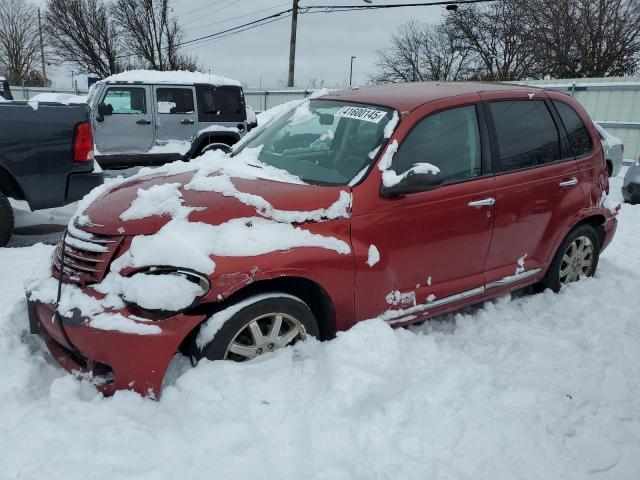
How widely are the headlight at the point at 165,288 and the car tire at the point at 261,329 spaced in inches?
8.9

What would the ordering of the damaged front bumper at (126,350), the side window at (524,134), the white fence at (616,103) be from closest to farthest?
the damaged front bumper at (126,350) < the side window at (524,134) < the white fence at (616,103)

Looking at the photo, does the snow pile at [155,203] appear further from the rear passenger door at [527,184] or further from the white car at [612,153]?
the white car at [612,153]

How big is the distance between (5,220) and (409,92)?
414 centimetres

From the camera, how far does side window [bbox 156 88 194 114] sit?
10.7 meters

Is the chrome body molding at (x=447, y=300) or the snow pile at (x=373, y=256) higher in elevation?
the snow pile at (x=373, y=256)

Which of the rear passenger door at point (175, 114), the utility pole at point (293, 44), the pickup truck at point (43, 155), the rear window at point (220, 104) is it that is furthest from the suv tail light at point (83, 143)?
the utility pole at point (293, 44)

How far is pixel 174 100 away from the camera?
10805 mm

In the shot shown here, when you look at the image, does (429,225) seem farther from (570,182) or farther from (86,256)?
(86,256)

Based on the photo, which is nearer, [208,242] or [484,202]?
[208,242]

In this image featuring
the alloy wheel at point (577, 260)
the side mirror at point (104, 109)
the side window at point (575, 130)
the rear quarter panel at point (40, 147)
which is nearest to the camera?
the side window at point (575, 130)

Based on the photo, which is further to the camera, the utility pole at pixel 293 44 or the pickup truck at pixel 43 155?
the utility pole at pixel 293 44

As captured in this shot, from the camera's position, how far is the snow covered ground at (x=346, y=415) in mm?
2316

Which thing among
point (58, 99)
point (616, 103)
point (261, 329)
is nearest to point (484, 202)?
point (261, 329)

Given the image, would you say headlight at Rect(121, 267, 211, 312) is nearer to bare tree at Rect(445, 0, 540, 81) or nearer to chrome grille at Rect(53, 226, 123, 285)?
chrome grille at Rect(53, 226, 123, 285)
